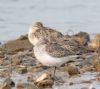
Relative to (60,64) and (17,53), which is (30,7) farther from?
(60,64)

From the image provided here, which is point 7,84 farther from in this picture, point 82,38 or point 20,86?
point 82,38

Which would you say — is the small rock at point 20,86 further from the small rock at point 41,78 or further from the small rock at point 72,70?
the small rock at point 72,70

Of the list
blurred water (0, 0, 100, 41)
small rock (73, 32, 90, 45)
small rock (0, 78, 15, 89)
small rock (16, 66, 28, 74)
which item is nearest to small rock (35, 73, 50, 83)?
small rock (0, 78, 15, 89)

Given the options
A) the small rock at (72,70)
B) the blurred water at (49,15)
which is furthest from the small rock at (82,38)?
the small rock at (72,70)

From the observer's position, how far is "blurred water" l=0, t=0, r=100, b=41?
17016 mm

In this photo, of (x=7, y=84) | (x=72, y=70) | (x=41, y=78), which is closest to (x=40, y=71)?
(x=72, y=70)

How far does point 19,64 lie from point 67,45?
1.23 meters

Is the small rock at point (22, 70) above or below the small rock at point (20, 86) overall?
below

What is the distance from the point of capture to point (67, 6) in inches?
778

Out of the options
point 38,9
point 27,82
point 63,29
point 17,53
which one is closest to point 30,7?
point 38,9

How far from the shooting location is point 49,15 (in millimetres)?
18656

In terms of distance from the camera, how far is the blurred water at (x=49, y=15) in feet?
55.8

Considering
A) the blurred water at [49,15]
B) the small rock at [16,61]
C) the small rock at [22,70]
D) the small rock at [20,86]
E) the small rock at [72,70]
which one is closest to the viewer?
the small rock at [20,86]

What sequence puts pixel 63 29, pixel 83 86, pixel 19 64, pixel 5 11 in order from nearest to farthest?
pixel 83 86 → pixel 19 64 → pixel 63 29 → pixel 5 11
